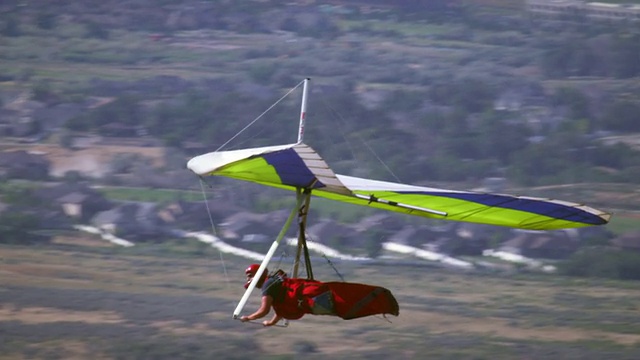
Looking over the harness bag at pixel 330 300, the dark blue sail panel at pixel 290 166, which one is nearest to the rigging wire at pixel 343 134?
the harness bag at pixel 330 300

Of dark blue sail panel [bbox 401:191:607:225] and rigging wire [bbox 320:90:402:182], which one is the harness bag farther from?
rigging wire [bbox 320:90:402:182]

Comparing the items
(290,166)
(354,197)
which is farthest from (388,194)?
(290,166)

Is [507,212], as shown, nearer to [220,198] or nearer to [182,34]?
[220,198]

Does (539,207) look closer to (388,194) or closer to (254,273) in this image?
(388,194)

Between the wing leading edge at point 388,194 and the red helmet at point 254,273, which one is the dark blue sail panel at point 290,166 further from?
the red helmet at point 254,273

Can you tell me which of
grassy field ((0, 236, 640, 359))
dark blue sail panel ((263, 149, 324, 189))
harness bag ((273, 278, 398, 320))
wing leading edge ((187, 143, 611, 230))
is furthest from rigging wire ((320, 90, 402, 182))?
dark blue sail panel ((263, 149, 324, 189))

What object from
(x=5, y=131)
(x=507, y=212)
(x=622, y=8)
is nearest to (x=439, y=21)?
(x=622, y=8)
